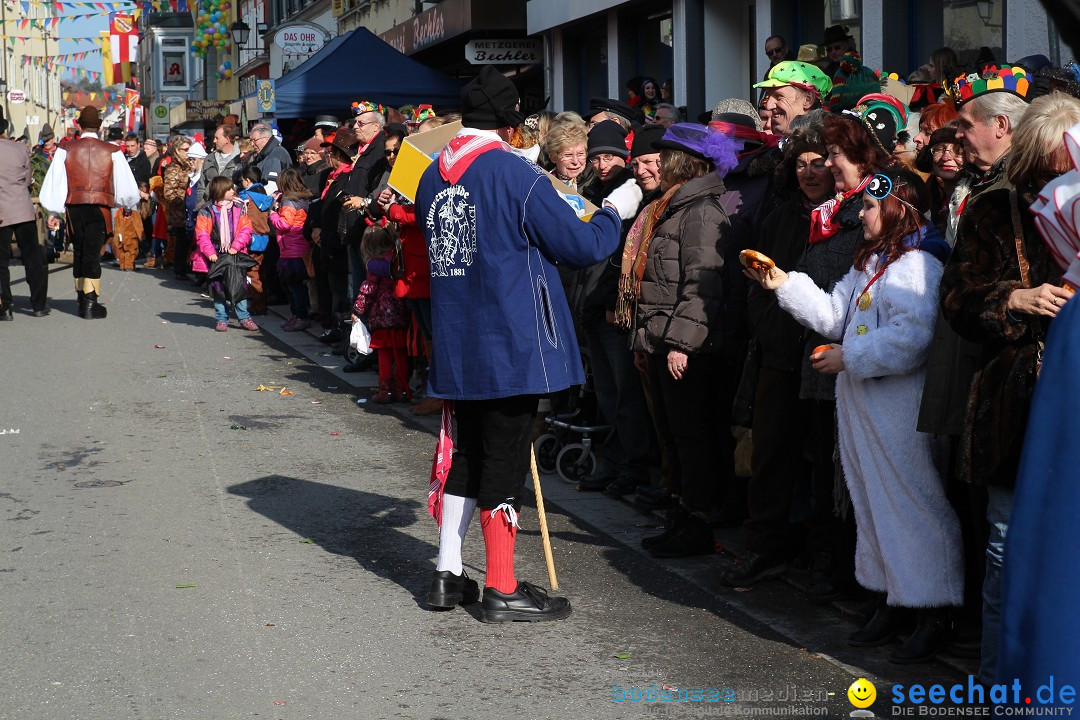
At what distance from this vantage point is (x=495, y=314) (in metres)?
5.29

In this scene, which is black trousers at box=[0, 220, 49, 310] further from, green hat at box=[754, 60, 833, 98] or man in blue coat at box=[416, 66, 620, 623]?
man in blue coat at box=[416, 66, 620, 623]

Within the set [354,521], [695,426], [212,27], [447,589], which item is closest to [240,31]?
[212,27]

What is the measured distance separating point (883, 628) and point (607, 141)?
3303 millimetres

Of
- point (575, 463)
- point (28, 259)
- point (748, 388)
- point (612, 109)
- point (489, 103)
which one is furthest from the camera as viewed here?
point (28, 259)

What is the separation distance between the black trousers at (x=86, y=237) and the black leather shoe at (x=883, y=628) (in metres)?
12.2

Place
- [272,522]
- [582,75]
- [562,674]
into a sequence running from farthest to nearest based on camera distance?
[582,75], [272,522], [562,674]

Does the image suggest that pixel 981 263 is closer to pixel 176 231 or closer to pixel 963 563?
pixel 963 563

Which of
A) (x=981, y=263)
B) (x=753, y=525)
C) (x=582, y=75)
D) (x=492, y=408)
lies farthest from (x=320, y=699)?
(x=582, y=75)

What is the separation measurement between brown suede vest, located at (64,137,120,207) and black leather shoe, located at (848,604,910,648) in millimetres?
12369

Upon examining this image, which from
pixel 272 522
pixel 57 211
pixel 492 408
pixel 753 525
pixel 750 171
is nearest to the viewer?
pixel 492 408

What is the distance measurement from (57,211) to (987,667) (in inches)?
517

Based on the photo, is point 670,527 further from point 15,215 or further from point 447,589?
point 15,215

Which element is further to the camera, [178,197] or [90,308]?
[178,197]

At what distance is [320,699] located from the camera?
14.7ft
